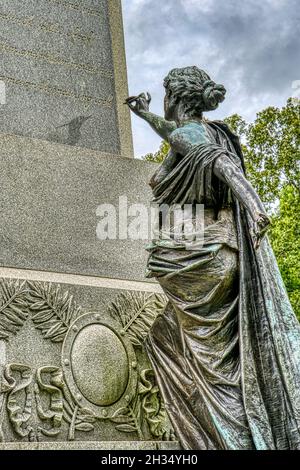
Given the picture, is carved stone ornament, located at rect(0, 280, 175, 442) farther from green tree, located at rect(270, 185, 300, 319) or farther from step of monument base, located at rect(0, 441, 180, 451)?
green tree, located at rect(270, 185, 300, 319)

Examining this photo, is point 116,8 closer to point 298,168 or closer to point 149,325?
point 149,325

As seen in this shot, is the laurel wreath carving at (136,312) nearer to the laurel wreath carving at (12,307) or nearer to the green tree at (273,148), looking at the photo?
the laurel wreath carving at (12,307)

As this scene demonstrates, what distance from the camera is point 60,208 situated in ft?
19.6

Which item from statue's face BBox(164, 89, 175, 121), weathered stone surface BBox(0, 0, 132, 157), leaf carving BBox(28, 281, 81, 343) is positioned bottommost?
leaf carving BBox(28, 281, 81, 343)

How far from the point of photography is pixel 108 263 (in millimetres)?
6012

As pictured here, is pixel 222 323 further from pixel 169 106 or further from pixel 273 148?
pixel 273 148

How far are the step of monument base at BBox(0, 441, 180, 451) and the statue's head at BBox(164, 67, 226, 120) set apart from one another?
230 cm

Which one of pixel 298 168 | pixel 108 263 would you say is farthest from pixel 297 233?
pixel 108 263

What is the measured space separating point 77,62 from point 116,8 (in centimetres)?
92

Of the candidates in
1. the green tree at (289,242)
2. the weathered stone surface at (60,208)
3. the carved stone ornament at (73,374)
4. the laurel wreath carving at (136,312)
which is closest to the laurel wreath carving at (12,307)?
the carved stone ornament at (73,374)

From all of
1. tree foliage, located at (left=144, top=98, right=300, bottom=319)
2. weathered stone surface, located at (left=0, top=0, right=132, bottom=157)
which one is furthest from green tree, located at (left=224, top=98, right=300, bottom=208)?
weathered stone surface, located at (left=0, top=0, right=132, bottom=157)

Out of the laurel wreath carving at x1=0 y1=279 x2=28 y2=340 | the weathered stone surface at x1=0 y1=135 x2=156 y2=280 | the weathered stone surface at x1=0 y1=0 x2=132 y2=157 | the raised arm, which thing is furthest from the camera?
the weathered stone surface at x1=0 y1=0 x2=132 y2=157

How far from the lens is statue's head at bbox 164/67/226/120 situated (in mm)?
5793

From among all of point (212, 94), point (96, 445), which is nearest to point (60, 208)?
point (212, 94)
